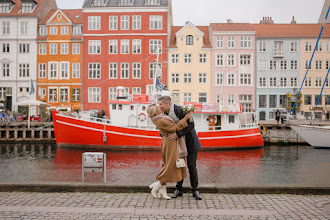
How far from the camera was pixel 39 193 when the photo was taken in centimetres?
711

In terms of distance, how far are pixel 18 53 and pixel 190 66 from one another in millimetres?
21061

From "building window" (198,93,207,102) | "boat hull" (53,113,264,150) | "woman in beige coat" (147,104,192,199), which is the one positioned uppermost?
"building window" (198,93,207,102)

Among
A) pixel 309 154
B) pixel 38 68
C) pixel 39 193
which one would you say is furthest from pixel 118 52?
pixel 39 193

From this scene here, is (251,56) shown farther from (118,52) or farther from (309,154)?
(309,154)

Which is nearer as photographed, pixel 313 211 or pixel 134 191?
pixel 313 211

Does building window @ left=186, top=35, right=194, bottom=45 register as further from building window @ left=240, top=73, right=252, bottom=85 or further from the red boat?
the red boat

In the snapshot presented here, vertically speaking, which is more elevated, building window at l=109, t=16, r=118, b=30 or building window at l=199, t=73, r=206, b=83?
building window at l=109, t=16, r=118, b=30

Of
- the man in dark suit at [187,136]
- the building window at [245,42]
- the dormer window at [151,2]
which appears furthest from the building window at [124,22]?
the man in dark suit at [187,136]

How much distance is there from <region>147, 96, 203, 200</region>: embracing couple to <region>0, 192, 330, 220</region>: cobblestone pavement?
266 mm

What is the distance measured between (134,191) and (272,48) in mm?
39049

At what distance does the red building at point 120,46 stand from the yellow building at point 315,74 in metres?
17.3

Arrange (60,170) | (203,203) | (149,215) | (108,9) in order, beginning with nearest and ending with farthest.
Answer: (149,215) < (203,203) < (60,170) < (108,9)

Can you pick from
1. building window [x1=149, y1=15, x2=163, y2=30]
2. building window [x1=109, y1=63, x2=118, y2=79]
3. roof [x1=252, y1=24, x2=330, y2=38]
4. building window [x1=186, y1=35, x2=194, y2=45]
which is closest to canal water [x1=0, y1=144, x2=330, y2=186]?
building window [x1=109, y1=63, x2=118, y2=79]

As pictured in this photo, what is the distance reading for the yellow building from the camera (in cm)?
4181
